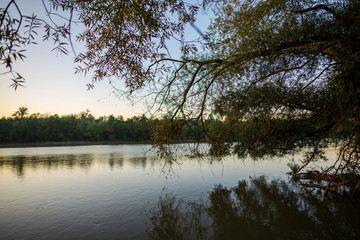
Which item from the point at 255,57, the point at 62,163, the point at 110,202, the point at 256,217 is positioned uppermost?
the point at 255,57

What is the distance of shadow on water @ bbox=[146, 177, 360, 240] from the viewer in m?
5.25

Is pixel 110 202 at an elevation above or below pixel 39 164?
below

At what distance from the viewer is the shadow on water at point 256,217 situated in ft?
17.2

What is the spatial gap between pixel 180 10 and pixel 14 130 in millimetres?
58986

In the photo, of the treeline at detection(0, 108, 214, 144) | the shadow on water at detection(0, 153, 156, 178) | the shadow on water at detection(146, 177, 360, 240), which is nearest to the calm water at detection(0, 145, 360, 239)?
the shadow on water at detection(146, 177, 360, 240)

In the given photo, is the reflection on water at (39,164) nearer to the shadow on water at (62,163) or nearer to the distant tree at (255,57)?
the shadow on water at (62,163)

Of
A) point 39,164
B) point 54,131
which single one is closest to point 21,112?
point 54,131

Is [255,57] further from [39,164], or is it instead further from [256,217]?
[39,164]

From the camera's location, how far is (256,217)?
6.22 metres

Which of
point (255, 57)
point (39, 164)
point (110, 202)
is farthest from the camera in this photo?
point (39, 164)

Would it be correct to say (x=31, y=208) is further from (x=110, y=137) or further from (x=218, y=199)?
(x=110, y=137)

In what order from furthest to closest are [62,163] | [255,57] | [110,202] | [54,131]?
[54,131] < [62,163] < [110,202] < [255,57]

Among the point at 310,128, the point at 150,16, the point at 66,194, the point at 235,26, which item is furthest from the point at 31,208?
the point at 310,128

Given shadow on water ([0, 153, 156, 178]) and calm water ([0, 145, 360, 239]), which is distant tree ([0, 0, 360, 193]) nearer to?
calm water ([0, 145, 360, 239])
